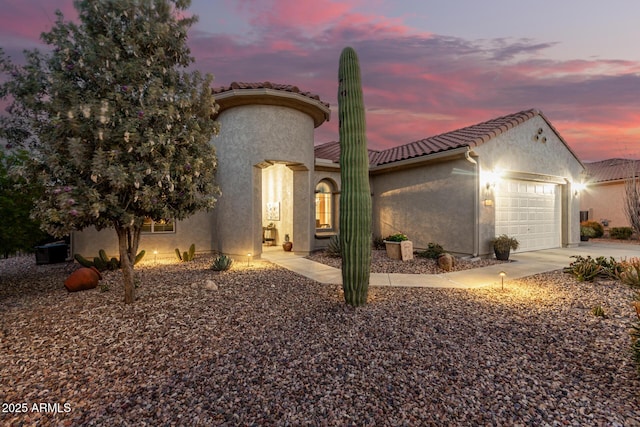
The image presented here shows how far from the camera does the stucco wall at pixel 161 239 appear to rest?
29.4 feet

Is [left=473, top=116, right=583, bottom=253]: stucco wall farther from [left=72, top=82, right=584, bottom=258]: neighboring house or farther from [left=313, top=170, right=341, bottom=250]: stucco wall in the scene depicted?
[left=313, top=170, right=341, bottom=250]: stucco wall

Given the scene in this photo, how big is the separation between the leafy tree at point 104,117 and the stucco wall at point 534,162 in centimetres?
888

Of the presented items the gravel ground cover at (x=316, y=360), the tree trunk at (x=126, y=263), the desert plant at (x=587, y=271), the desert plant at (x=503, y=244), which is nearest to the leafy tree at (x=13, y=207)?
the gravel ground cover at (x=316, y=360)

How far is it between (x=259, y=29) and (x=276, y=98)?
1.97 m

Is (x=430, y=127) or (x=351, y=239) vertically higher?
(x=430, y=127)

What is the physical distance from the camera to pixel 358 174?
465 centimetres

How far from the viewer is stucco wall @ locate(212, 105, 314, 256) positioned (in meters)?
9.43

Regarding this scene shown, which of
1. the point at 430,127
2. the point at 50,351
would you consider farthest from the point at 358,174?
the point at 430,127

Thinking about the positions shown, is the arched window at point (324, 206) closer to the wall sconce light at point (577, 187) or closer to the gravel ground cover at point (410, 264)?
the gravel ground cover at point (410, 264)

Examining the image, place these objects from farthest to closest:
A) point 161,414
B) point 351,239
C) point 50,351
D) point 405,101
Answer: point 405,101, point 351,239, point 50,351, point 161,414

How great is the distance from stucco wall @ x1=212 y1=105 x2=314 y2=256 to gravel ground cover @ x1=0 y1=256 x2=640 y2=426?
4325 millimetres

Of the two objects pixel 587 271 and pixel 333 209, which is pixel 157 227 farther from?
pixel 587 271

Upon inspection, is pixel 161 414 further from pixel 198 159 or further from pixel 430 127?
pixel 430 127

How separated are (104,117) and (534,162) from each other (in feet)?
44.1
